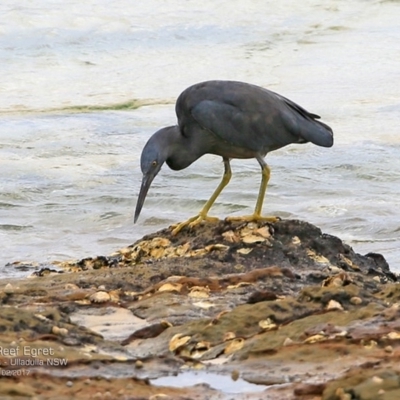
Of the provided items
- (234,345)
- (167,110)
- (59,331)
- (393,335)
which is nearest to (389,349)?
(393,335)

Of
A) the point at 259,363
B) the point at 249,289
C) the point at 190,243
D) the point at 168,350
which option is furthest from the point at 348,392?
the point at 190,243

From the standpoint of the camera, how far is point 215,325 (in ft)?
16.8

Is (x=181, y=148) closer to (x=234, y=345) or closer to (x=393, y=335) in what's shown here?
(x=234, y=345)

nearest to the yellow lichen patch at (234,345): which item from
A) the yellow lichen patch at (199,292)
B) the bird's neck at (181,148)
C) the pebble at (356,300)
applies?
the pebble at (356,300)

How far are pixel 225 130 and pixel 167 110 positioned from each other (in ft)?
24.5

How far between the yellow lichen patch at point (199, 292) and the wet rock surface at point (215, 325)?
16mm

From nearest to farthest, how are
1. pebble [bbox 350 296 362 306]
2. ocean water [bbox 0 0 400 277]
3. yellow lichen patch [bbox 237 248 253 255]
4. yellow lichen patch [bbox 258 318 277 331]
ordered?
yellow lichen patch [bbox 258 318 277 331] → pebble [bbox 350 296 362 306] → yellow lichen patch [bbox 237 248 253 255] → ocean water [bbox 0 0 400 277]

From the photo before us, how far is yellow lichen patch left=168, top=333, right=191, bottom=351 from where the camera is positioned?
4.96 m

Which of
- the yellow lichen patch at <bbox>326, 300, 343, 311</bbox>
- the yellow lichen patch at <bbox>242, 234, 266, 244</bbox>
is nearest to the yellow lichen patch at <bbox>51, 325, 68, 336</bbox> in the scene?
the yellow lichen patch at <bbox>326, 300, 343, 311</bbox>

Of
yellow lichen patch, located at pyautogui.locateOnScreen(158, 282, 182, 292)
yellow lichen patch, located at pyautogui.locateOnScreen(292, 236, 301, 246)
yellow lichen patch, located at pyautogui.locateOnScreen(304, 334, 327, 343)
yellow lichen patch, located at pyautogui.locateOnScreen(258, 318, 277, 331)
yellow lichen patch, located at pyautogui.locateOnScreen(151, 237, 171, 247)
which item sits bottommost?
yellow lichen patch, located at pyautogui.locateOnScreen(151, 237, 171, 247)

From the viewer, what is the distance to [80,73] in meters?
16.9

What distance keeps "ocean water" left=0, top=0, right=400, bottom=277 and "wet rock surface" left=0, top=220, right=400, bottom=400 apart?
181 centimetres

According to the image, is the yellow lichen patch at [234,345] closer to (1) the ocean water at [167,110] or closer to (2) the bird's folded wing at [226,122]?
(2) the bird's folded wing at [226,122]

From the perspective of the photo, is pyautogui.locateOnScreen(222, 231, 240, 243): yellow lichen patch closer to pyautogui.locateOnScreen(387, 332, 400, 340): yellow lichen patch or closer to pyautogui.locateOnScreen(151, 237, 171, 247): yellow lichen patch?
pyautogui.locateOnScreen(151, 237, 171, 247): yellow lichen patch
